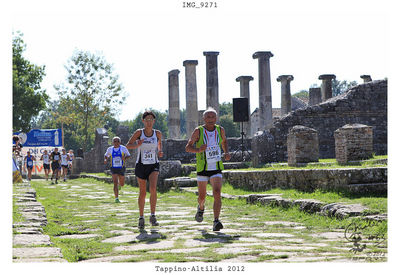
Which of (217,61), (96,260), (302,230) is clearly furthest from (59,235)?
(217,61)

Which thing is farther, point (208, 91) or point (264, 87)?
point (264, 87)

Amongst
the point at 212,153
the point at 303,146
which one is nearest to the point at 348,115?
the point at 303,146

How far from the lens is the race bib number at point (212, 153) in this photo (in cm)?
703

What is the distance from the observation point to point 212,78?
30922mm

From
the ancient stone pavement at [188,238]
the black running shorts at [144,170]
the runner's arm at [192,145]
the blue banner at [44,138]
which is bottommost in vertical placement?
the ancient stone pavement at [188,238]

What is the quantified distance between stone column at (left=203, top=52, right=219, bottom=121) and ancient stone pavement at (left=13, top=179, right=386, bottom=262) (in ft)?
70.8

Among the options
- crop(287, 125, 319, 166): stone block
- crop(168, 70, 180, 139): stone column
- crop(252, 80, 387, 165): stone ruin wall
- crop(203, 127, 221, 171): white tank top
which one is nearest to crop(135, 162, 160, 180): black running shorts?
crop(203, 127, 221, 171): white tank top

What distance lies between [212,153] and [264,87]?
25272mm

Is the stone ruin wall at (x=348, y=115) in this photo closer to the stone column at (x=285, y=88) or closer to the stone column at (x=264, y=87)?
the stone column at (x=264, y=87)

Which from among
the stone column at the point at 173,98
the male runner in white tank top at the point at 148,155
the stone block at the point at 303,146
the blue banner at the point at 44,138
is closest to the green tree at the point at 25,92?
the blue banner at the point at 44,138

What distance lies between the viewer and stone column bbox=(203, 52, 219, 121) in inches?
1209

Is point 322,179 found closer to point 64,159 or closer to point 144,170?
point 144,170

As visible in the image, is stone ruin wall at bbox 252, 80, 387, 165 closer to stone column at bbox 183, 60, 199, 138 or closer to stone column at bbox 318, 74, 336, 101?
stone column at bbox 318, 74, 336, 101

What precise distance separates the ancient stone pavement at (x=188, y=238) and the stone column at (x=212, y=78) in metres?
21.6
